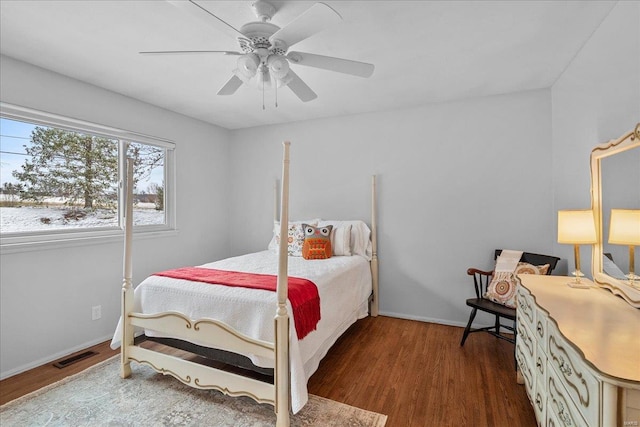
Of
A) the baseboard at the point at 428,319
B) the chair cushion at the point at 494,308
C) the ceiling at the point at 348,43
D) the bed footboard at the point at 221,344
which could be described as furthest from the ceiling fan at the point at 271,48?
the baseboard at the point at 428,319

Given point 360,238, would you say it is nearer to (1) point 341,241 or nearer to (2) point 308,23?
(1) point 341,241

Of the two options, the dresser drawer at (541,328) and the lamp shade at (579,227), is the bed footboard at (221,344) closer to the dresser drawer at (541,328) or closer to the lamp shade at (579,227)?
the dresser drawer at (541,328)

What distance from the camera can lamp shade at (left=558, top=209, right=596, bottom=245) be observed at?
1.87m

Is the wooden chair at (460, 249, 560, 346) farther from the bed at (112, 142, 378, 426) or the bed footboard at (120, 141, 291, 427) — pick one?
the bed footboard at (120, 141, 291, 427)

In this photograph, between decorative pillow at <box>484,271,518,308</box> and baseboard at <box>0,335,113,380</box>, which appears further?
decorative pillow at <box>484,271,518,308</box>

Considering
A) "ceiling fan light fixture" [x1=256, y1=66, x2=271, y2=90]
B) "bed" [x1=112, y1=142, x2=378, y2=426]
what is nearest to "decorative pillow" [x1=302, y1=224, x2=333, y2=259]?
"bed" [x1=112, y1=142, x2=378, y2=426]

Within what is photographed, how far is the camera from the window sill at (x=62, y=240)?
2.35 m

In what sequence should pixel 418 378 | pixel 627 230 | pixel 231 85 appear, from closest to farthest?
pixel 627 230
pixel 231 85
pixel 418 378

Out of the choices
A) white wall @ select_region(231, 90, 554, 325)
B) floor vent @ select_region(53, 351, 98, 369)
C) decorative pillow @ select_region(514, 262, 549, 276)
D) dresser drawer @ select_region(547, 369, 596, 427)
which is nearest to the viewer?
dresser drawer @ select_region(547, 369, 596, 427)

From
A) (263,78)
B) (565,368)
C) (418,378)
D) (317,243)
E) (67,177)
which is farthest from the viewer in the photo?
(317,243)

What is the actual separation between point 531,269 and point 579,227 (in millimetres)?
890

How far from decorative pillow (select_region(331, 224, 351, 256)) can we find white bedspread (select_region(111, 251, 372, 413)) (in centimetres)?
31

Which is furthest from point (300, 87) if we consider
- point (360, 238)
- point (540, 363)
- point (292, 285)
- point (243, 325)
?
point (540, 363)

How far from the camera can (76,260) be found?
274 centimetres
